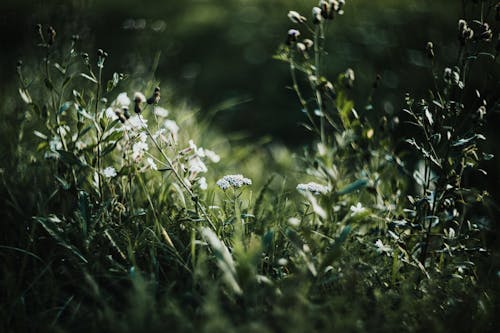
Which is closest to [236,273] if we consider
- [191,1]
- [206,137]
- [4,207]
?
[4,207]

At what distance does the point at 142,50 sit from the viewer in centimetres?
401

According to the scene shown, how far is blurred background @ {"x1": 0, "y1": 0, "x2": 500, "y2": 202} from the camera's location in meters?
3.89

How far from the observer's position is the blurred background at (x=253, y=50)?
3.89 meters

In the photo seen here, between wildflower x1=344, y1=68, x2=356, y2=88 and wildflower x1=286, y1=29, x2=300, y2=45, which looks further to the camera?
wildflower x1=286, y1=29, x2=300, y2=45

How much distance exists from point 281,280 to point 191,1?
16.2ft

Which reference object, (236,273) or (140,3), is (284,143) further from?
(140,3)

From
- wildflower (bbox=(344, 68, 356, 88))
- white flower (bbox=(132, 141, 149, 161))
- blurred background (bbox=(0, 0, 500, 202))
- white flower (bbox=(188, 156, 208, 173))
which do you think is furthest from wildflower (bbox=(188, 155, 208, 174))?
blurred background (bbox=(0, 0, 500, 202))

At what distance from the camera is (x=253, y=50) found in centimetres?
486

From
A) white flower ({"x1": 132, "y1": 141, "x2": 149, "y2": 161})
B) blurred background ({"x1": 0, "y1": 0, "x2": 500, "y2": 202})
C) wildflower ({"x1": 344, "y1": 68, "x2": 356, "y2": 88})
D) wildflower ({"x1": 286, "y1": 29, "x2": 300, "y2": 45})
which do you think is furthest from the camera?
blurred background ({"x1": 0, "y1": 0, "x2": 500, "y2": 202})

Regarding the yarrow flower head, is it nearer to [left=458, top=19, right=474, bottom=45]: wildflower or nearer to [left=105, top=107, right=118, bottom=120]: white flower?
[left=105, top=107, right=118, bottom=120]: white flower

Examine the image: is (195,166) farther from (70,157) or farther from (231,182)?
(70,157)

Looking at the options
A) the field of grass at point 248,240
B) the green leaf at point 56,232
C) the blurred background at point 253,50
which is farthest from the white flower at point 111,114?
the blurred background at point 253,50

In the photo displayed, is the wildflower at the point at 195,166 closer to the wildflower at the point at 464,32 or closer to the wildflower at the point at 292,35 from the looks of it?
the wildflower at the point at 292,35

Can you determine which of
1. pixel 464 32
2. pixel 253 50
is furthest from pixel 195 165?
pixel 253 50
